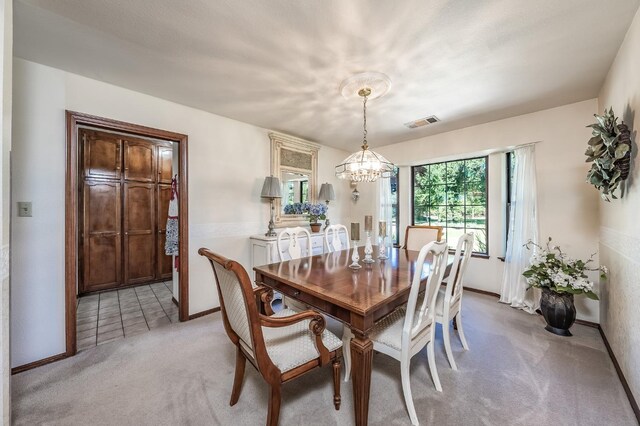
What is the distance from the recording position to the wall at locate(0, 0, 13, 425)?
120cm

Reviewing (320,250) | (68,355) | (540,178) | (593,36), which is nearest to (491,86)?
(593,36)

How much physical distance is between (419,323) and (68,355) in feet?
9.31

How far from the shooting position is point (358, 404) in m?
1.30

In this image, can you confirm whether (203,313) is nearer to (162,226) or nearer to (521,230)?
(162,226)

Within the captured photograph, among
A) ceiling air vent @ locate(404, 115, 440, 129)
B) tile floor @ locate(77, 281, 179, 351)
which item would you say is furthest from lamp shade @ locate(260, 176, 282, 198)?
ceiling air vent @ locate(404, 115, 440, 129)

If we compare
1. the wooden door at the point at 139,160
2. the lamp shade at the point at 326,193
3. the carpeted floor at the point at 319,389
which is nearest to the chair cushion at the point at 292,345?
the carpeted floor at the point at 319,389

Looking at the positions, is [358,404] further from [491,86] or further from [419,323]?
[491,86]

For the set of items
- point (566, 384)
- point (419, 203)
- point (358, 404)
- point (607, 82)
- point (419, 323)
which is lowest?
point (566, 384)

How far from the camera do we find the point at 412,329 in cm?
150

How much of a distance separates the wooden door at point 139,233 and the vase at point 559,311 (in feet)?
17.3

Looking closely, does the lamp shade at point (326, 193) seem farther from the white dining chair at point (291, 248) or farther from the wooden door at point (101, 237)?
the wooden door at point (101, 237)

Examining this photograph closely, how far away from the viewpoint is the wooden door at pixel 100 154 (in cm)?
346

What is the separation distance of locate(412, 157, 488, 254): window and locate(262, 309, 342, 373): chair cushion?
3.12 m

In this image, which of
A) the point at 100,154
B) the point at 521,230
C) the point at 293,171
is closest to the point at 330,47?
the point at 293,171
